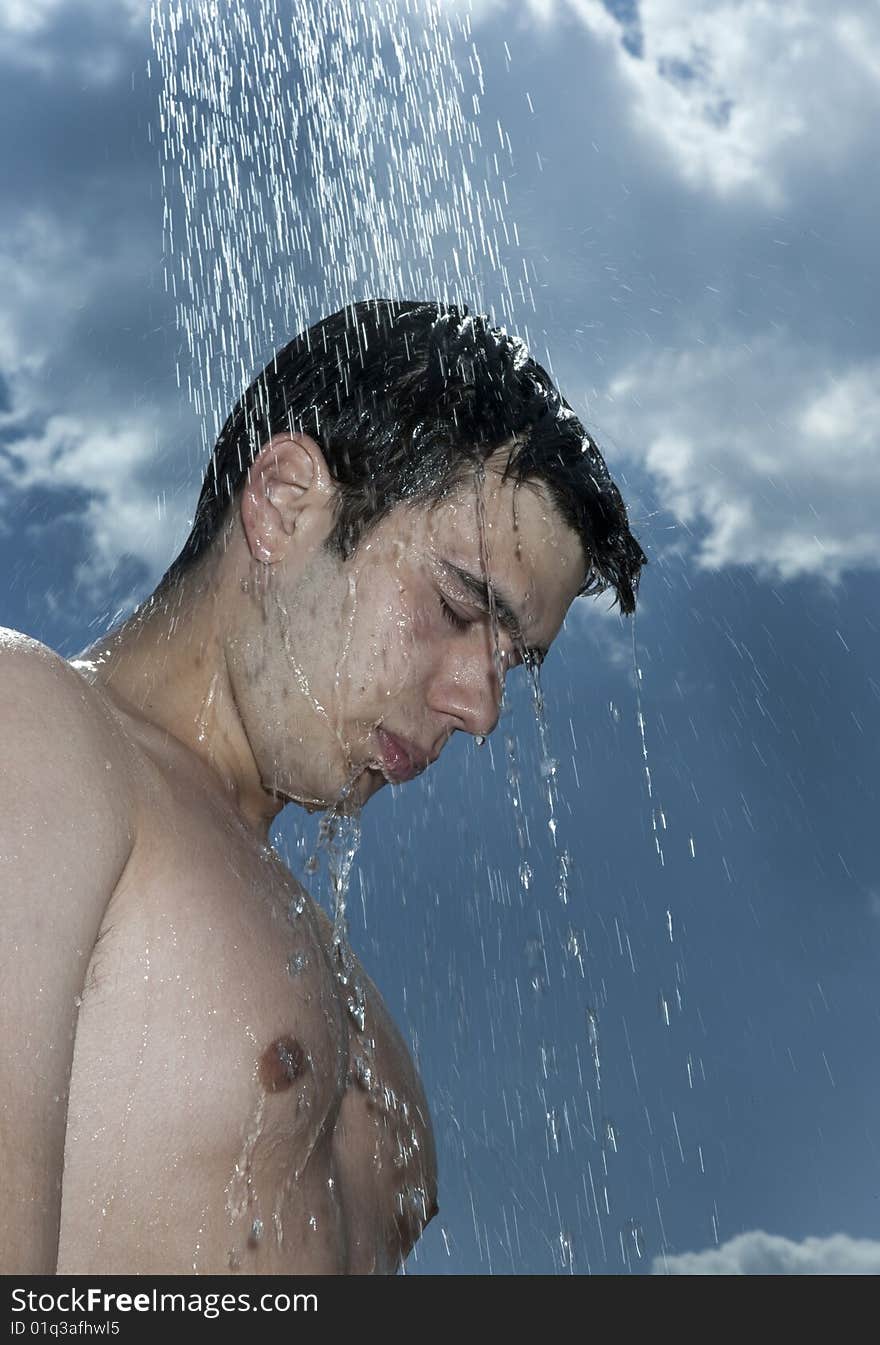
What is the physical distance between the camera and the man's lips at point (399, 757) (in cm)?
249

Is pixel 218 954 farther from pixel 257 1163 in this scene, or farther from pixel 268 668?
pixel 268 668

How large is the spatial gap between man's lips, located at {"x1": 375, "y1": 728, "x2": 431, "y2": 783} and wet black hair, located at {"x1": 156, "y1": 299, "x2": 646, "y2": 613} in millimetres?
371

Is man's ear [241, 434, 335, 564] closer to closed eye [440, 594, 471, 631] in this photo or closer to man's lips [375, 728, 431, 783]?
closed eye [440, 594, 471, 631]

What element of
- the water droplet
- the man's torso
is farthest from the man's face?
the water droplet

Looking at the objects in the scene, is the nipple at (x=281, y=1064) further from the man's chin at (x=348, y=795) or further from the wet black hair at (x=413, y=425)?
the wet black hair at (x=413, y=425)

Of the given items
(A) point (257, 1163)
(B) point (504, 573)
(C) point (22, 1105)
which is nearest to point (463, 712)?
(B) point (504, 573)

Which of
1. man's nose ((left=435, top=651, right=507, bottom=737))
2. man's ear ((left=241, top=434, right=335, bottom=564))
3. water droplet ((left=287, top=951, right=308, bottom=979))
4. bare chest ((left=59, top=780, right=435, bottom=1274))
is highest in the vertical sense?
man's ear ((left=241, top=434, right=335, bottom=564))

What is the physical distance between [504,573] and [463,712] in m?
0.28

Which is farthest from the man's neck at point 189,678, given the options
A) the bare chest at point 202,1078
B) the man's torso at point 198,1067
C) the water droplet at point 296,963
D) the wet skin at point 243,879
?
the water droplet at point 296,963

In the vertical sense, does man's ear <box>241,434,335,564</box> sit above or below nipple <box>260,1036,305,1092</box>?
above

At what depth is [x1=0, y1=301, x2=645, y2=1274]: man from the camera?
5.40 ft

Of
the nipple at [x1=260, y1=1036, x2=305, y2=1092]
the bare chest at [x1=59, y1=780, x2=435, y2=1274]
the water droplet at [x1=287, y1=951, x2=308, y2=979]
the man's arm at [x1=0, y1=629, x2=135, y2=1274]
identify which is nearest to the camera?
the man's arm at [x1=0, y1=629, x2=135, y2=1274]

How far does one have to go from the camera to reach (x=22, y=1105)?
137cm

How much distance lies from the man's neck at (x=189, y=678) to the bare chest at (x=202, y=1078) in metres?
0.25
